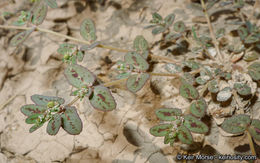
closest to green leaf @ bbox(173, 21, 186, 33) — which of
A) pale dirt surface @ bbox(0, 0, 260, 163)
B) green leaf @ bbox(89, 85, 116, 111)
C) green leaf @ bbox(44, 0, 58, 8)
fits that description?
pale dirt surface @ bbox(0, 0, 260, 163)

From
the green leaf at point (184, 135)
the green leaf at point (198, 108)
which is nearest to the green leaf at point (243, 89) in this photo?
the green leaf at point (198, 108)

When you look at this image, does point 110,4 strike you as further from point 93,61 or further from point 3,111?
point 3,111

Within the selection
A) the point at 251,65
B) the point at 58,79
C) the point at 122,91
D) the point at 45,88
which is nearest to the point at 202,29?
the point at 251,65

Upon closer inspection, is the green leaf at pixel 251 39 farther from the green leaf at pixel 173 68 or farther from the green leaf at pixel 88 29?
the green leaf at pixel 88 29

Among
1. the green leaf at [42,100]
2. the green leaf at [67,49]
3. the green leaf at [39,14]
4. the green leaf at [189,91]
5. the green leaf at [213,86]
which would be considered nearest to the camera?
the green leaf at [42,100]

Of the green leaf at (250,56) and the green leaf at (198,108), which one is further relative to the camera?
the green leaf at (250,56)
